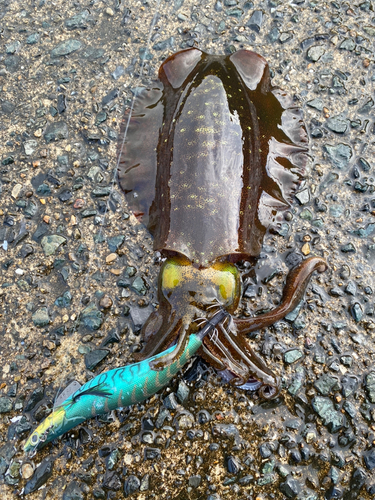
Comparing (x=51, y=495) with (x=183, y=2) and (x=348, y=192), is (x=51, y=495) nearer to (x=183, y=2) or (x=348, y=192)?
(x=348, y=192)

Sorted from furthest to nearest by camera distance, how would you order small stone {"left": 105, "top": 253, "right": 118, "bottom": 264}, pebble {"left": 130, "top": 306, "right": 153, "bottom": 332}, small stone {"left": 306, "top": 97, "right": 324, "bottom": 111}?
small stone {"left": 306, "top": 97, "right": 324, "bottom": 111} < small stone {"left": 105, "top": 253, "right": 118, "bottom": 264} < pebble {"left": 130, "top": 306, "right": 153, "bottom": 332}

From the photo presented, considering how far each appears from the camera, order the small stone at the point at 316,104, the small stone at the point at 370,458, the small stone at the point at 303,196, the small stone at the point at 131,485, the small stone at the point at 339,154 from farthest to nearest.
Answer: the small stone at the point at 316,104 < the small stone at the point at 339,154 < the small stone at the point at 303,196 < the small stone at the point at 370,458 < the small stone at the point at 131,485

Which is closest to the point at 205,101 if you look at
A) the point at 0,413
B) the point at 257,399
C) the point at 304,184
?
the point at 304,184

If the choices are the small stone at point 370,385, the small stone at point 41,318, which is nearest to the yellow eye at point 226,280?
the small stone at point 370,385

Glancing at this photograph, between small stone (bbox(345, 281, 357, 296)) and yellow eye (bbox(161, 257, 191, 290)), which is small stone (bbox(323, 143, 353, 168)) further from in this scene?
yellow eye (bbox(161, 257, 191, 290))

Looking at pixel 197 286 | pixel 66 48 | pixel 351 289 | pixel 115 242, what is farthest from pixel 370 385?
pixel 66 48

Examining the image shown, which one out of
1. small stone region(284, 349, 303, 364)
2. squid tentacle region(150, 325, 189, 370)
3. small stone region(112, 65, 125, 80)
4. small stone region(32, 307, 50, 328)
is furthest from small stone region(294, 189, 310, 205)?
small stone region(32, 307, 50, 328)

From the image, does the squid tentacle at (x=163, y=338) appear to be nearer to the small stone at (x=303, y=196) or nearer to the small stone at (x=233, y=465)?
the small stone at (x=233, y=465)
